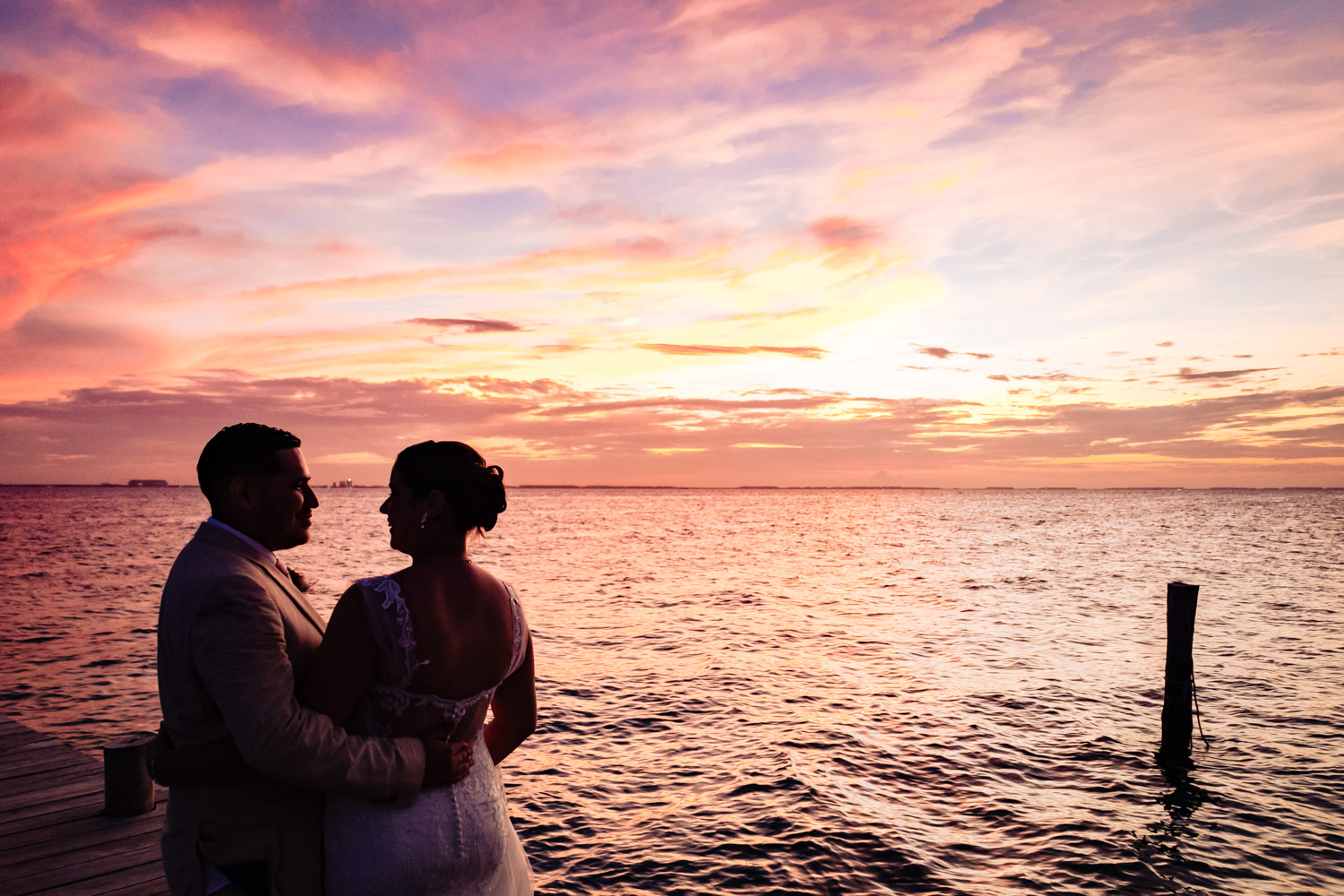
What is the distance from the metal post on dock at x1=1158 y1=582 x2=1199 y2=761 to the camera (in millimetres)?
13062

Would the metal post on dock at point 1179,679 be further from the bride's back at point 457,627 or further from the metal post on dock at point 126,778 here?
the metal post on dock at point 126,778

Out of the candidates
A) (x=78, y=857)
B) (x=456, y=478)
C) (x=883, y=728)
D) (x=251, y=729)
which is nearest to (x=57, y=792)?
(x=78, y=857)

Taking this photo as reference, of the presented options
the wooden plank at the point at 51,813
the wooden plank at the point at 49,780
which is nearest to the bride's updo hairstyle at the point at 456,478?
the wooden plank at the point at 51,813

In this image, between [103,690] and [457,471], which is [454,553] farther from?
[103,690]

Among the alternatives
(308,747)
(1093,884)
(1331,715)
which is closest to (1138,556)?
(1331,715)

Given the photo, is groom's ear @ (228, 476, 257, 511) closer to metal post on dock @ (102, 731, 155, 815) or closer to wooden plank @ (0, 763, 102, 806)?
metal post on dock @ (102, 731, 155, 815)

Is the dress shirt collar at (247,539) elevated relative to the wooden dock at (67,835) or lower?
elevated

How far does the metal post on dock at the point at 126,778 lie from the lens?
6754 mm

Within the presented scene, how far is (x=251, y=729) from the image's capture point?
243 cm

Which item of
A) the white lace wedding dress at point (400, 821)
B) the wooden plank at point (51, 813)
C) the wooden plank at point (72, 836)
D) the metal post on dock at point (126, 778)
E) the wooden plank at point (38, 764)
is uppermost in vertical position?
the white lace wedding dress at point (400, 821)

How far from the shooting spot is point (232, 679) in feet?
8.07

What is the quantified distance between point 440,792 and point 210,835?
767 millimetres

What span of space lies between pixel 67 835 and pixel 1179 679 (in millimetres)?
15424

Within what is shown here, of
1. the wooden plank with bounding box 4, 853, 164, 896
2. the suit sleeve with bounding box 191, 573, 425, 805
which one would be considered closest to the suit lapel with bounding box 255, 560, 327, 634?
the suit sleeve with bounding box 191, 573, 425, 805
